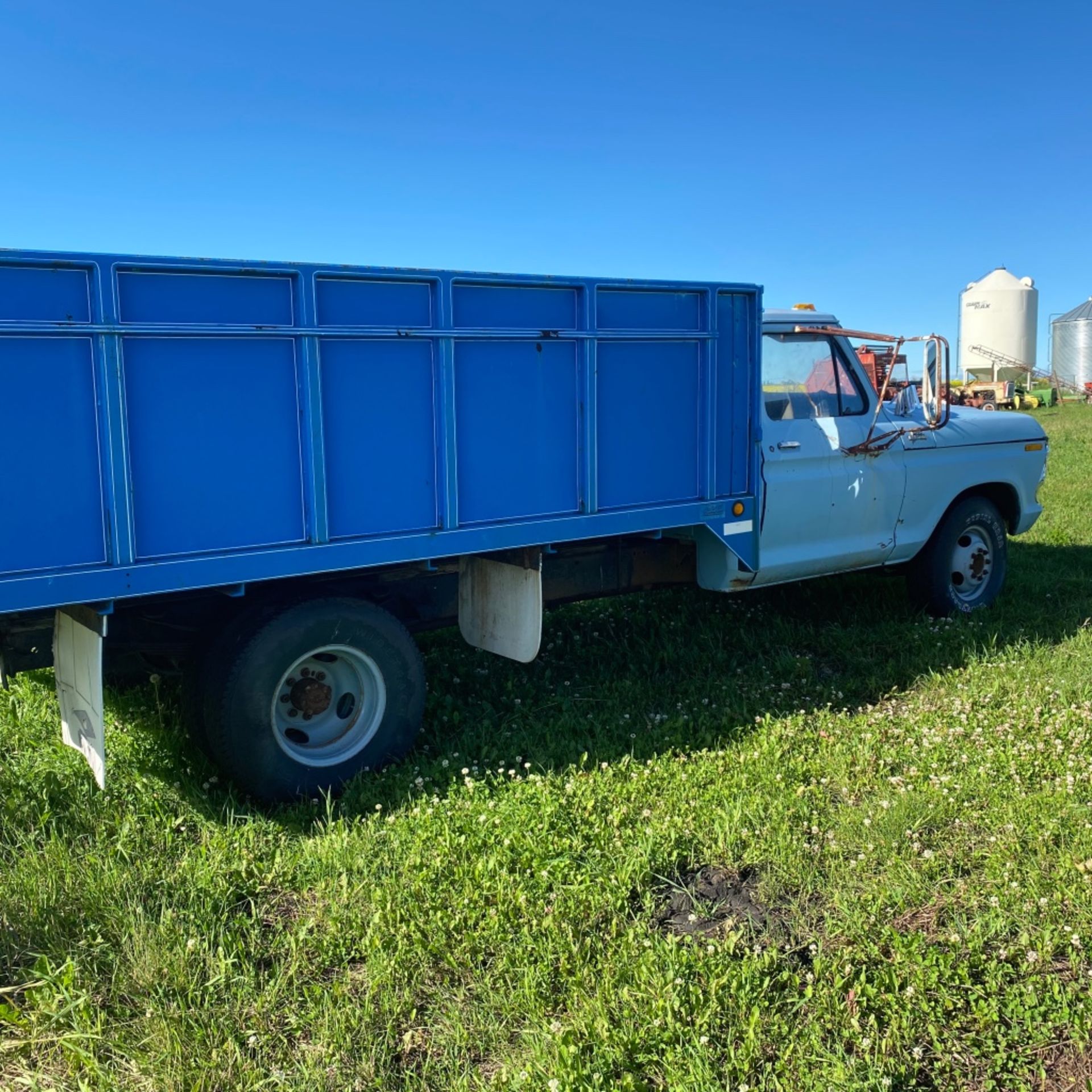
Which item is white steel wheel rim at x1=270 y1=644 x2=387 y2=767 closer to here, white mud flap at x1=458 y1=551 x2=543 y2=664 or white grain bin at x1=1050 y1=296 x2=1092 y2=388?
white mud flap at x1=458 y1=551 x2=543 y2=664

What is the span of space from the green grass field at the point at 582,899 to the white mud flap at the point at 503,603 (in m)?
0.39

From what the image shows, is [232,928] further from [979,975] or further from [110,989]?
[979,975]

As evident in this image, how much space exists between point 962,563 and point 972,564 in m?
0.11

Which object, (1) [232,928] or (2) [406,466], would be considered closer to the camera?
(1) [232,928]

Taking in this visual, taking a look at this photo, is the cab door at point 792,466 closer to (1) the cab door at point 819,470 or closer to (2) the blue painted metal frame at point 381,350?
(1) the cab door at point 819,470

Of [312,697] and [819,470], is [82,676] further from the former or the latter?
[819,470]

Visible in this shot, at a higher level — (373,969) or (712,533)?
(712,533)

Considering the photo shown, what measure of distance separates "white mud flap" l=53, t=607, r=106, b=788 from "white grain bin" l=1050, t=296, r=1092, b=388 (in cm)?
4832

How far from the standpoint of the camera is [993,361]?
42.2 m

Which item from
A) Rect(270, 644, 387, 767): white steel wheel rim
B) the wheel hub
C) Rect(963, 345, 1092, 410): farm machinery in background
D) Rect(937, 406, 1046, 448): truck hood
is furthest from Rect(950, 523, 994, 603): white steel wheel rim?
Rect(963, 345, 1092, 410): farm machinery in background

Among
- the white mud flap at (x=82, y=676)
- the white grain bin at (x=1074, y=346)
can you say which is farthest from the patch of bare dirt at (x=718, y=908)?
the white grain bin at (x=1074, y=346)

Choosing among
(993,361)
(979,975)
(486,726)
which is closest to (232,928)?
(486,726)

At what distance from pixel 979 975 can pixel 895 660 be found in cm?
314

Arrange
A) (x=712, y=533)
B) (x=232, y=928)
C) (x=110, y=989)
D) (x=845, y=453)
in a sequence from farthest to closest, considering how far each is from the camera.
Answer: (x=845, y=453) → (x=712, y=533) → (x=232, y=928) → (x=110, y=989)
